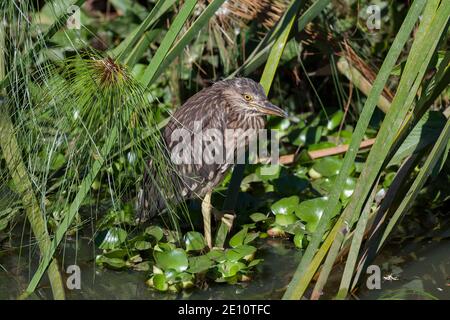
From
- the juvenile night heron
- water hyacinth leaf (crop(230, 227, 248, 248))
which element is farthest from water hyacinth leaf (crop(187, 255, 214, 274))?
the juvenile night heron

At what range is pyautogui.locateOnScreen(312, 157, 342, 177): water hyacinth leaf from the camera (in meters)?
5.26

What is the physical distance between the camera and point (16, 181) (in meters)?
3.68

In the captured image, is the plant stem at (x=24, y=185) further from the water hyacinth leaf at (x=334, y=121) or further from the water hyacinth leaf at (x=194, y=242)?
the water hyacinth leaf at (x=334, y=121)

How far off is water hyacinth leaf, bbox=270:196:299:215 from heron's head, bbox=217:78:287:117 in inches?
20.2

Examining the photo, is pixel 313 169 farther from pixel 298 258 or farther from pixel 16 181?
pixel 16 181

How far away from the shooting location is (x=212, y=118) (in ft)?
15.8

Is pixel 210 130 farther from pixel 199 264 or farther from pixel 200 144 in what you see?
pixel 199 264

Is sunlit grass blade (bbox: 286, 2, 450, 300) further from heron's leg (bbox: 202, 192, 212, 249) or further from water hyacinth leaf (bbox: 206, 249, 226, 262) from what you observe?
heron's leg (bbox: 202, 192, 212, 249)

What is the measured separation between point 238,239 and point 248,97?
2.64ft

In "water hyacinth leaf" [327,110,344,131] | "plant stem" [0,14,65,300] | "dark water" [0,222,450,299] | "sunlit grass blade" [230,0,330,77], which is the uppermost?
"sunlit grass blade" [230,0,330,77]

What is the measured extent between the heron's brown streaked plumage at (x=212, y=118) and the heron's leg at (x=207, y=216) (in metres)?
0.06

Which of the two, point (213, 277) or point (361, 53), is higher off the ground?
point (361, 53)
